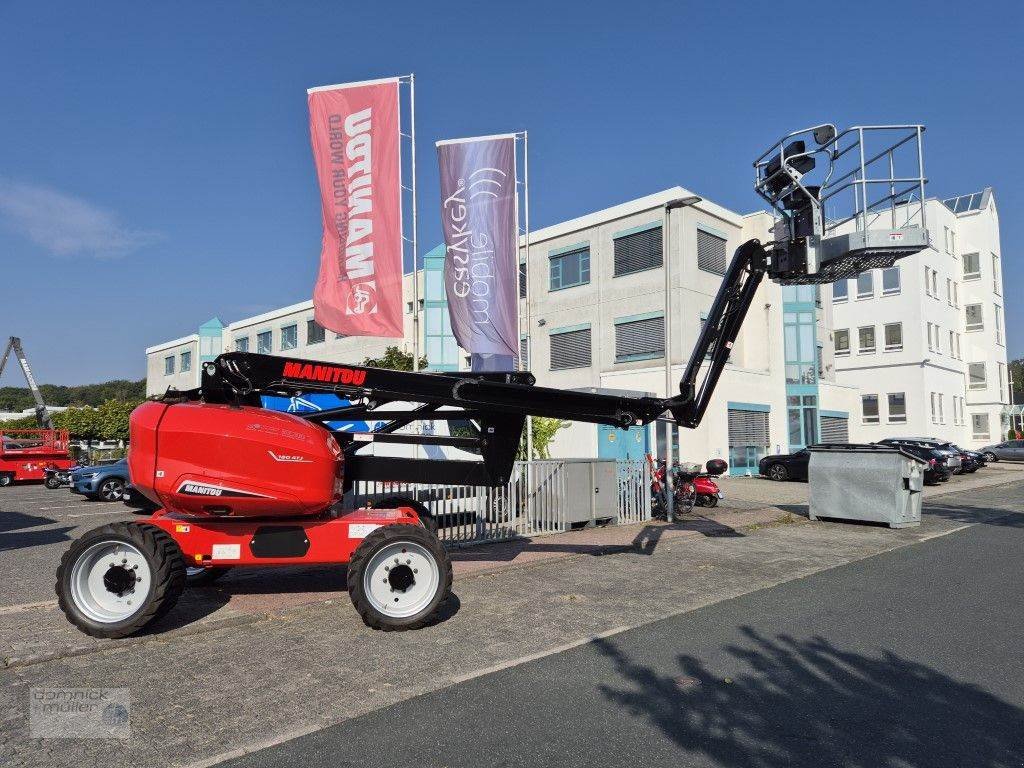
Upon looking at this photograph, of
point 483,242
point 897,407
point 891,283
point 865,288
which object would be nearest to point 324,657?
point 483,242

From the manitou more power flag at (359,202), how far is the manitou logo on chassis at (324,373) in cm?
613

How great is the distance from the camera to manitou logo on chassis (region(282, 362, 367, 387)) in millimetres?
6570

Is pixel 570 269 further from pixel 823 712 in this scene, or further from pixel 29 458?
pixel 823 712

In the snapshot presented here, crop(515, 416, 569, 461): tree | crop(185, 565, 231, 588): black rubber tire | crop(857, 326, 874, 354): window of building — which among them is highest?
crop(857, 326, 874, 354): window of building

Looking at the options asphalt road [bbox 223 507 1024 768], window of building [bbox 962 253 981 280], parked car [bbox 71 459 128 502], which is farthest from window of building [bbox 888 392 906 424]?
parked car [bbox 71 459 128 502]

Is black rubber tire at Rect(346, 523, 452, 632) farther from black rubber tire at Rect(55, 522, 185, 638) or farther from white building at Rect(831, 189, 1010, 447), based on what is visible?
white building at Rect(831, 189, 1010, 447)

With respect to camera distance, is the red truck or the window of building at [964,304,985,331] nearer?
the red truck

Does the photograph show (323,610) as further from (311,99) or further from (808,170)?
(311,99)

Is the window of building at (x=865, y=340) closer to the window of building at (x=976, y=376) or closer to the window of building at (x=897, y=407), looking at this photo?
the window of building at (x=897, y=407)

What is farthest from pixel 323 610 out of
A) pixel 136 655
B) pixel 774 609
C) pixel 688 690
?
pixel 774 609

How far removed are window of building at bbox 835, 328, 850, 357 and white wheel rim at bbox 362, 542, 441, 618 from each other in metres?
42.8

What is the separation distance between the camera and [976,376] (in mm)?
49031

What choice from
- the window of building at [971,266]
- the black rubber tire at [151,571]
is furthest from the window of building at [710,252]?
the window of building at [971,266]

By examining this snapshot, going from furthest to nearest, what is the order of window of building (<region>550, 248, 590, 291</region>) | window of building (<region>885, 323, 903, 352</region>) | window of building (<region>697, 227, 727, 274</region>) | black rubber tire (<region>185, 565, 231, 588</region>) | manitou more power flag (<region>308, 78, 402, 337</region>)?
window of building (<region>885, 323, 903, 352</region>) < window of building (<region>550, 248, 590, 291</region>) < window of building (<region>697, 227, 727, 274</region>) < manitou more power flag (<region>308, 78, 402, 337</region>) < black rubber tire (<region>185, 565, 231, 588</region>)
